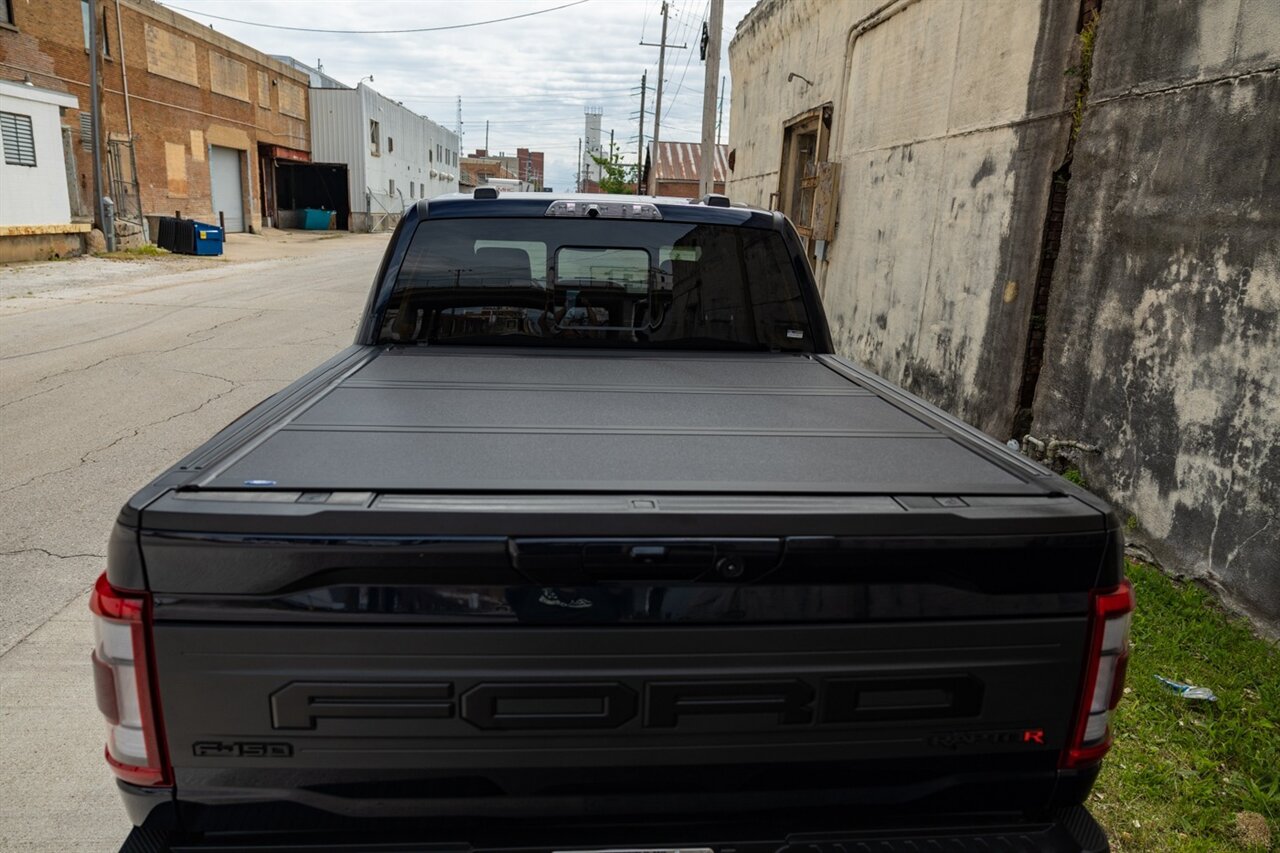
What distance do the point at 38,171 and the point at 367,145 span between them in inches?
997

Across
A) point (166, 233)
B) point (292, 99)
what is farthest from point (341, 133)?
point (166, 233)

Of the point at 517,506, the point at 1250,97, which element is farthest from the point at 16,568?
the point at 1250,97

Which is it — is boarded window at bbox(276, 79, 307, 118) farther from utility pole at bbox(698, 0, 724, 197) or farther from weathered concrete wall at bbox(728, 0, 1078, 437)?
weathered concrete wall at bbox(728, 0, 1078, 437)

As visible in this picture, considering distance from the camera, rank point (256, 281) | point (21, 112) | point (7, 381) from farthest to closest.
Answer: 1. point (21, 112)
2. point (256, 281)
3. point (7, 381)

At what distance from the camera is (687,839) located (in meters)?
1.80

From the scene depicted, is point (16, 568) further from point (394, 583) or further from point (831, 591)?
point (831, 591)

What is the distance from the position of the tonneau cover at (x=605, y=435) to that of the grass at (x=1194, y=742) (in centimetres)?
164

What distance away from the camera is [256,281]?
1984 cm

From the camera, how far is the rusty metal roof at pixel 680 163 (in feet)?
126

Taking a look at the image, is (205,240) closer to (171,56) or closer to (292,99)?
(171,56)

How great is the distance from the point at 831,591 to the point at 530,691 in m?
0.60

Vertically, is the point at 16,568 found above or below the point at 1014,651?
below

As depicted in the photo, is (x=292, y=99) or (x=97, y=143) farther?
(x=292, y=99)

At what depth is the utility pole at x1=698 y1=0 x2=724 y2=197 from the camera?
770 inches
